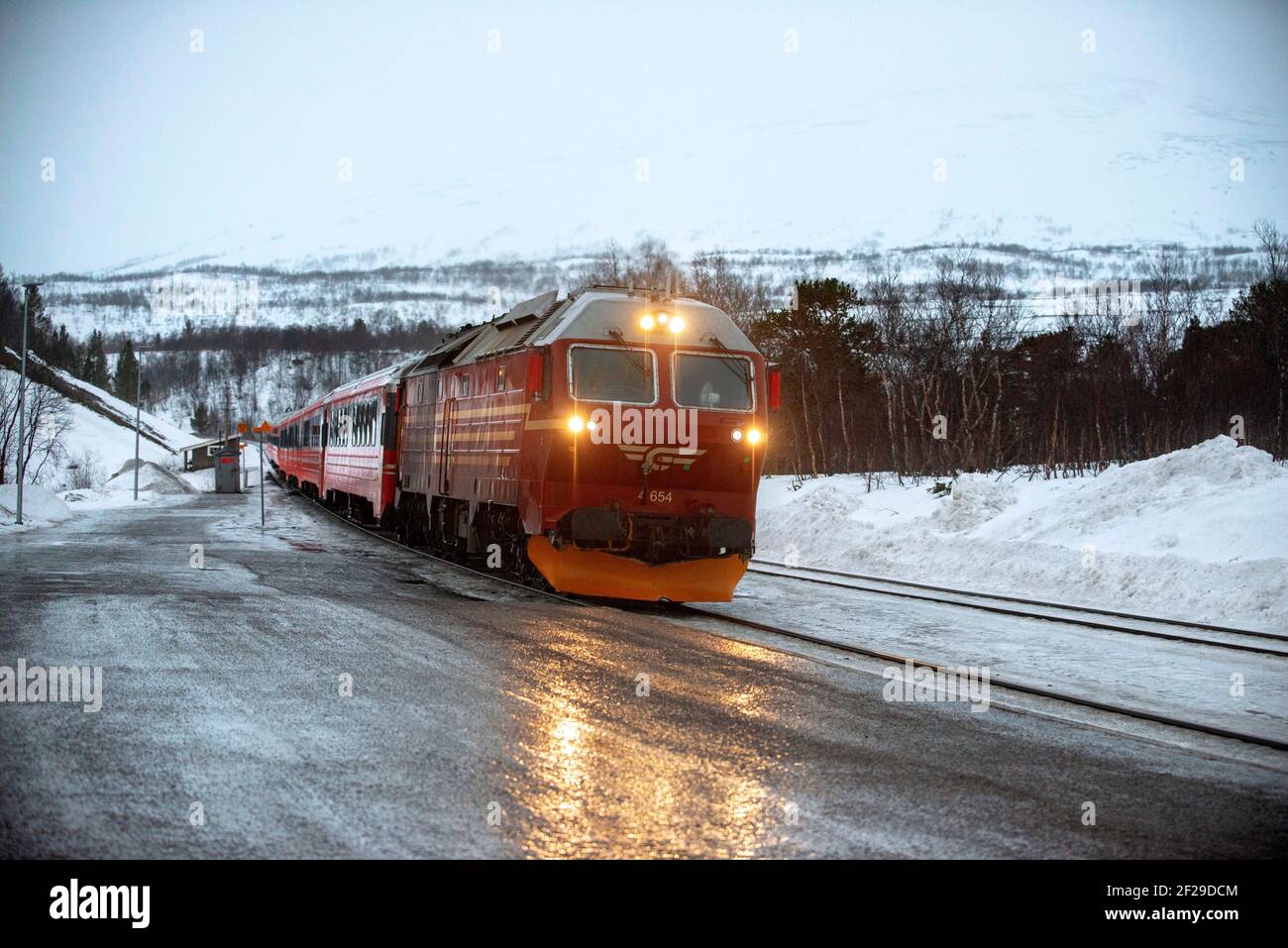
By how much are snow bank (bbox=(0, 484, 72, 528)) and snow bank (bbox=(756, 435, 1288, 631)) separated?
67.5 feet

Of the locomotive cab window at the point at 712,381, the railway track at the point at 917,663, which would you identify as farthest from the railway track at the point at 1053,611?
the locomotive cab window at the point at 712,381

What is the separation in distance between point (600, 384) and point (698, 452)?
4.86 ft

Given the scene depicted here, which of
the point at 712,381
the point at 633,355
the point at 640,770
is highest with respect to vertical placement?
the point at 633,355

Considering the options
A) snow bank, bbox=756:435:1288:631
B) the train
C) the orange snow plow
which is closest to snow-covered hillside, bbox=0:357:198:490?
snow bank, bbox=756:435:1288:631

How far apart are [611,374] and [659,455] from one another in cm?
118

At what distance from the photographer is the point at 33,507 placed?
34.2m

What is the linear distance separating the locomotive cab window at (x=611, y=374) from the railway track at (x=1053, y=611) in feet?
16.5

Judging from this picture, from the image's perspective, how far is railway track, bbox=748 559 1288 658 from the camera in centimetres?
Result: 1244

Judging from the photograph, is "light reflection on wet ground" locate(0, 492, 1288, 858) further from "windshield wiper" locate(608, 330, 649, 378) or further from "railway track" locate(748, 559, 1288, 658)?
"railway track" locate(748, 559, 1288, 658)

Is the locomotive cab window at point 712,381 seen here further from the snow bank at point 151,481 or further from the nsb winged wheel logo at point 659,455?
the snow bank at point 151,481

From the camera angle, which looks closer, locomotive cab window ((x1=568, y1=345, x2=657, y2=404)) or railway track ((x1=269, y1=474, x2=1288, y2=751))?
railway track ((x1=269, y1=474, x2=1288, y2=751))

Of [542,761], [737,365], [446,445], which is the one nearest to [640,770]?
[542,761]

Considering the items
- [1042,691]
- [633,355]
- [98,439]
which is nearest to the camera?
[1042,691]

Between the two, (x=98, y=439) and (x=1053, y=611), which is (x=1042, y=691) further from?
(x=98, y=439)
